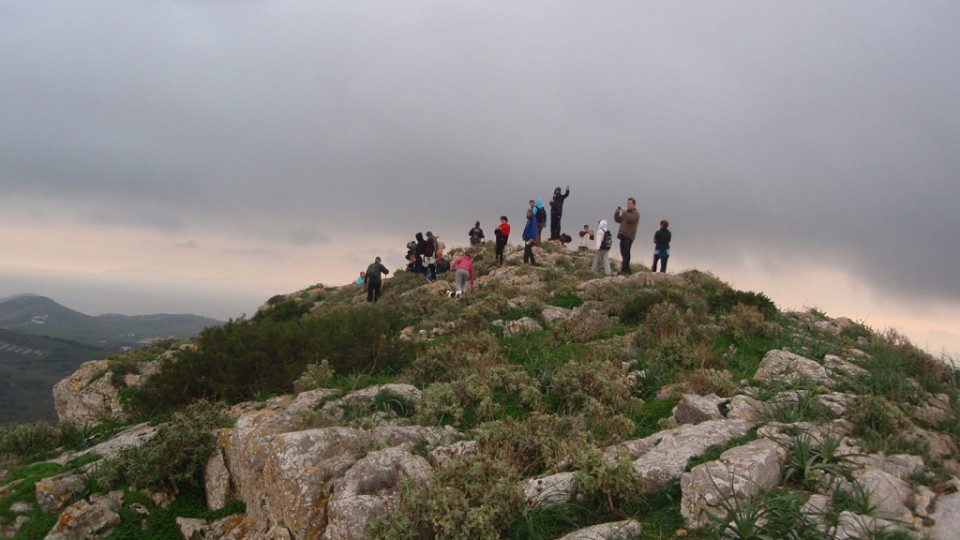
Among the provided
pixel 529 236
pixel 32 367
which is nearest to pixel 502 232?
pixel 529 236

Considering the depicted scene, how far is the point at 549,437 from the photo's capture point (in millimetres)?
6949

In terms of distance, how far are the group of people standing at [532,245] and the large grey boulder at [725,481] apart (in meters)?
14.7

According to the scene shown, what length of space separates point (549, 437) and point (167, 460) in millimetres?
5781

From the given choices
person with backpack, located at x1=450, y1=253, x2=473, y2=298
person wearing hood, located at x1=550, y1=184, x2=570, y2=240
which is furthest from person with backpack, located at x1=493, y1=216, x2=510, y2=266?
person wearing hood, located at x1=550, y1=184, x2=570, y2=240

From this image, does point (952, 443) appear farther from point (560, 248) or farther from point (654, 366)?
point (560, 248)

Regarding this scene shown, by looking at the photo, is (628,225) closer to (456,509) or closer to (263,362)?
(263,362)

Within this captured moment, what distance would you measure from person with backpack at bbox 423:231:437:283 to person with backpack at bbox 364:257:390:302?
3218 millimetres

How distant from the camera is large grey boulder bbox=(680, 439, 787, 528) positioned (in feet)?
16.0

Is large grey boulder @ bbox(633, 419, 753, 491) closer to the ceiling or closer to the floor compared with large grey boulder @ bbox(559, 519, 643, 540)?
closer to the ceiling

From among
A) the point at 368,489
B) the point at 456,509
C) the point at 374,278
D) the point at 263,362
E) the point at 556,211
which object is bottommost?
the point at 368,489

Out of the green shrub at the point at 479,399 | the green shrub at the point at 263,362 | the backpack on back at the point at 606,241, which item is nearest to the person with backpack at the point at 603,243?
the backpack on back at the point at 606,241

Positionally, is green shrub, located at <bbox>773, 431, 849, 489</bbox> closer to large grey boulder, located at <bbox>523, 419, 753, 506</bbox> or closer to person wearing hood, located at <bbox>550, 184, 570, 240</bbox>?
large grey boulder, located at <bbox>523, 419, 753, 506</bbox>

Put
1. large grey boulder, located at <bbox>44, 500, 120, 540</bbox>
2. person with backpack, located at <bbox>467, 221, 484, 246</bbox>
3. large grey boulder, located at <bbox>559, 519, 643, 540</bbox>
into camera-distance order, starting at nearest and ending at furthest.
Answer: large grey boulder, located at <bbox>559, 519, 643, 540</bbox> → large grey boulder, located at <bbox>44, 500, 120, 540</bbox> → person with backpack, located at <bbox>467, 221, 484, 246</bbox>

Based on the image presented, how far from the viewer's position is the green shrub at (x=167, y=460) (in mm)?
7980
